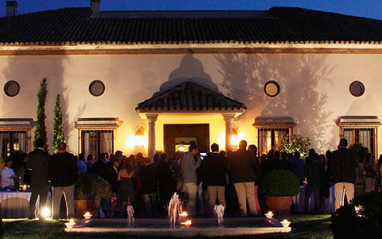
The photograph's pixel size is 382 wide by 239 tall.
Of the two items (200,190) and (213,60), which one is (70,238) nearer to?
(200,190)

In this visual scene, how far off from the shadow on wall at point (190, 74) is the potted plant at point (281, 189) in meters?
8.91

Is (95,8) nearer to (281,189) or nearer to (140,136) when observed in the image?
(140,136)

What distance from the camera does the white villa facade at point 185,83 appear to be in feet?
74.2

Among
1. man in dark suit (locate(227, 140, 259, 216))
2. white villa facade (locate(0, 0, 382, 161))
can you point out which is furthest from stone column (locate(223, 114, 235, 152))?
man in dark suit (locate(227, 140, 259, 216))

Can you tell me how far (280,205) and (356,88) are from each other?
10579mm

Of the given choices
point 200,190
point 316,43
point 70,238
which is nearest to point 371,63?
point 316,43

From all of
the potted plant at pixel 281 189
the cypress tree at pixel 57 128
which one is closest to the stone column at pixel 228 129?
the cypress tree at pixel 57 128

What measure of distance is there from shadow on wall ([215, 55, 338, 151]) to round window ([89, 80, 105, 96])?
4832mm

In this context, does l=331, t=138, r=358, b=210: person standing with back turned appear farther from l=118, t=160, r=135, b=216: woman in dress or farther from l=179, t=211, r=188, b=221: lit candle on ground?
l=118, t=160, r=135, b=216: woman in dress

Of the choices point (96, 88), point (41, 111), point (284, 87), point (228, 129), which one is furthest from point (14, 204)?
point (284, 87)

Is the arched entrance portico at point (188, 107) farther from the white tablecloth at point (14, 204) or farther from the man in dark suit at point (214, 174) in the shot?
the white tablecloth at point (14, 204)

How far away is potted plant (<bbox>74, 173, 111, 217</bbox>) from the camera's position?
13.5 meters

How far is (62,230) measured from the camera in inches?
439

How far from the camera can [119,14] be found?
27406mm
